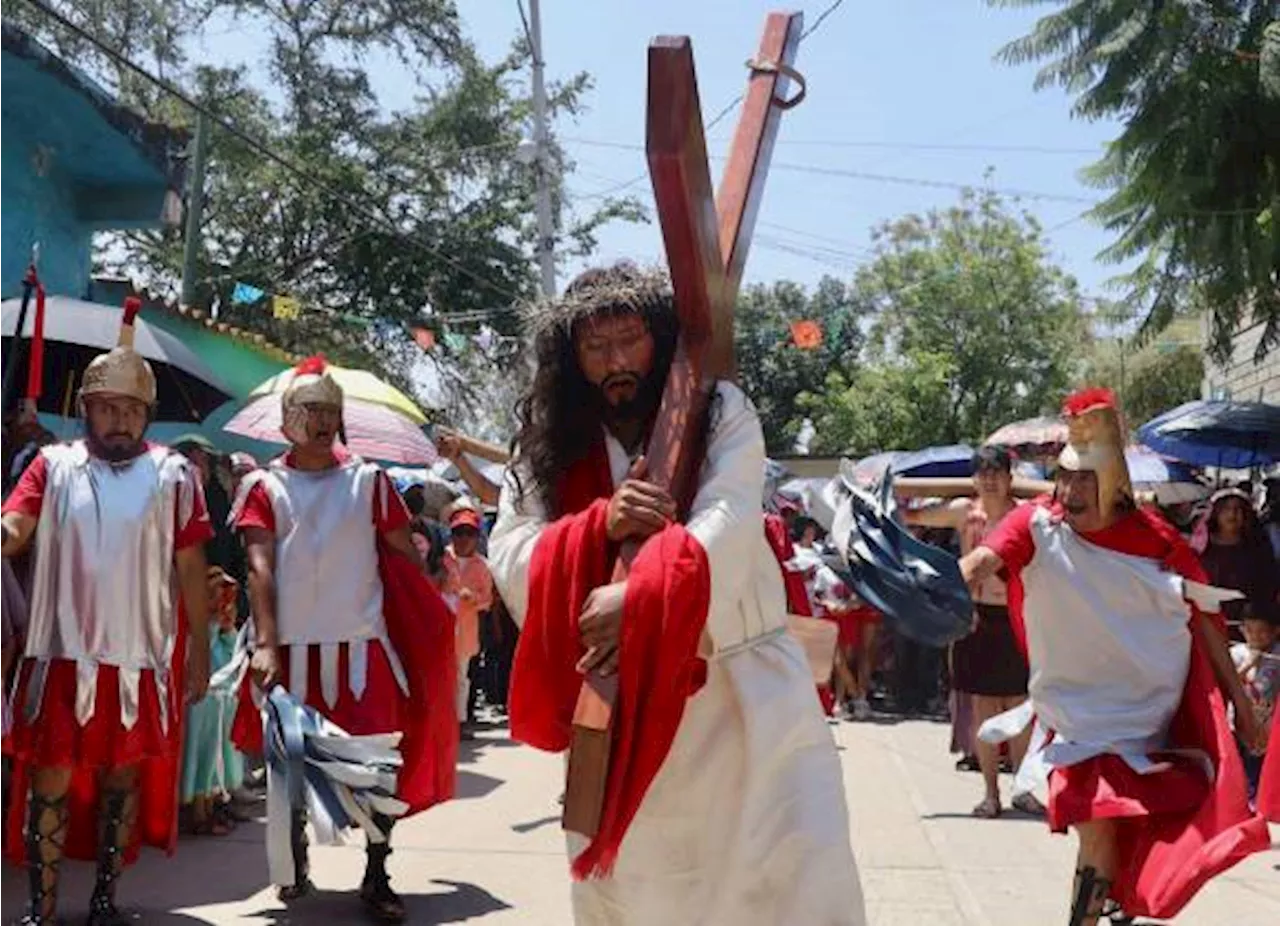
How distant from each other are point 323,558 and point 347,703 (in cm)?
53

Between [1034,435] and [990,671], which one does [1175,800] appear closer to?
[990,671]

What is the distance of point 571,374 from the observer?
3.23 m

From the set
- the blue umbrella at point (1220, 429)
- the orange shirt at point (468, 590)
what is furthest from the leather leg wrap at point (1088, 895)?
the blue umbrella at point (1220, 429)

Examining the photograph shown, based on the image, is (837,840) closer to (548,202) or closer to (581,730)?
(581,730)

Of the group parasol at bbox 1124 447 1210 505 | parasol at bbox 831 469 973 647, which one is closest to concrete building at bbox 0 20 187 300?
parasol at bbox 831 469 973 647

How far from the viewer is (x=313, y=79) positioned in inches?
962

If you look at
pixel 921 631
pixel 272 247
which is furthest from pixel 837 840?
pixel 272 247

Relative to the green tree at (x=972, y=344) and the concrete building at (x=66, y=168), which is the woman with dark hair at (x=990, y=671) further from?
the green tree at (x=972, y=344)

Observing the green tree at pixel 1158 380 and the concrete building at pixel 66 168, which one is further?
the green tree at pixel 1158 380

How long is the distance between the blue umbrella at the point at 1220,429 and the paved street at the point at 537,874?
4.12 m

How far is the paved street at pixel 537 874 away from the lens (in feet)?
18.2

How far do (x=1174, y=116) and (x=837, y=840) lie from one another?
9618 mm

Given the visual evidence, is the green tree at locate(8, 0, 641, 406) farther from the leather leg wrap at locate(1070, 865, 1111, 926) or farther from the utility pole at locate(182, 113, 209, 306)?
the leather leg wrap at locate(1070, 865, 1111, 926)

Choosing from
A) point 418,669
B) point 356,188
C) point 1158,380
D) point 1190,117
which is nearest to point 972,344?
point 1158,380
